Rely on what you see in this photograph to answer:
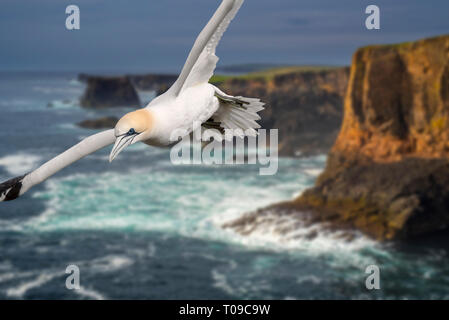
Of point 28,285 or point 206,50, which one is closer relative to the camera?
point 206,50

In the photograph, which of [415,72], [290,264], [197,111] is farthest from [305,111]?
[197,111]

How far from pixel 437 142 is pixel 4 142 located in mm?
78816

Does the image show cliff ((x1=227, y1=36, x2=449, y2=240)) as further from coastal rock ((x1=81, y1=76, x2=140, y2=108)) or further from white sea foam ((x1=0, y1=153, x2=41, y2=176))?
coastal rock ((x1=81, y1=76, x2=140, y2=108))

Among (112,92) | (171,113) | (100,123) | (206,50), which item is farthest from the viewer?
(112,92)

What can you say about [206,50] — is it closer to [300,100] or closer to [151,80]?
[300,100]

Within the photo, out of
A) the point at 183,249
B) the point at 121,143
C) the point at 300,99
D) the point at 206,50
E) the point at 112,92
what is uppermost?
the point at 112,92

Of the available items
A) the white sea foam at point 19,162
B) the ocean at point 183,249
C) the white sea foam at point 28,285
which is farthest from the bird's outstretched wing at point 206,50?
the white sea foam at point 19,162

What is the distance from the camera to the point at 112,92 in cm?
13112

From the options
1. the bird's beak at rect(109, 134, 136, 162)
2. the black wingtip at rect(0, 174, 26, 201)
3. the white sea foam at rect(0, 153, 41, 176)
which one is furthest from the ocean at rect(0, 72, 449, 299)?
the bird's beak at rect(109, 134, 136, 162)

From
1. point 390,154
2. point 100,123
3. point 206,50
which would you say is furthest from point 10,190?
point 100,123

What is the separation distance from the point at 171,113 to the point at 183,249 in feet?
131

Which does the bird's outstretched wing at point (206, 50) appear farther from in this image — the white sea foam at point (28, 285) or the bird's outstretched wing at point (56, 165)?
the white sea foam at point (28, 285)

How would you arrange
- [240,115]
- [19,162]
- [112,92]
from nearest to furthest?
[240,115]
[19,162]
[112,92]

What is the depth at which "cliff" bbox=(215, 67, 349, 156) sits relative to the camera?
86.7 m
